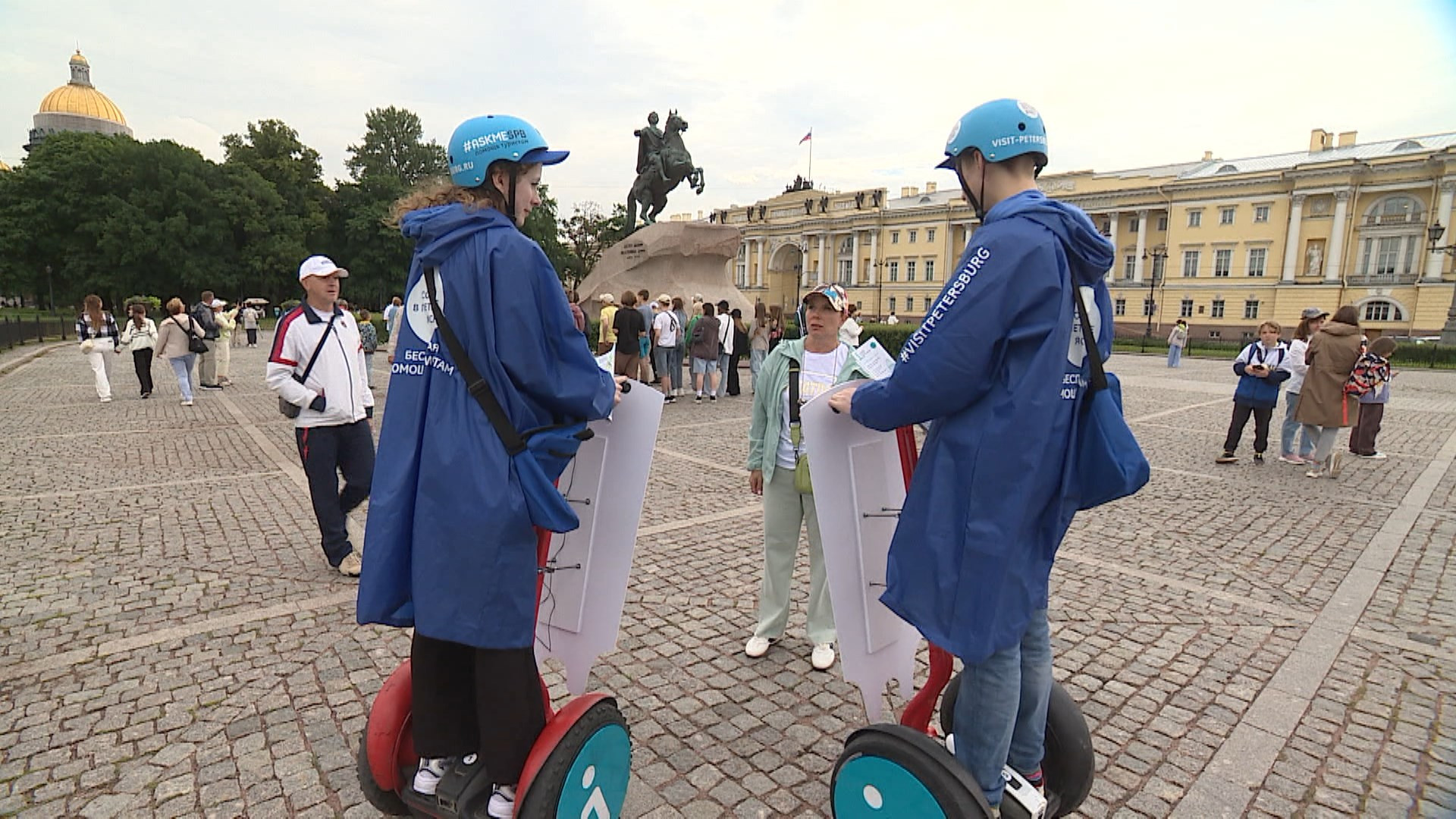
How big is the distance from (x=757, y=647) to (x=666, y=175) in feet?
62.9

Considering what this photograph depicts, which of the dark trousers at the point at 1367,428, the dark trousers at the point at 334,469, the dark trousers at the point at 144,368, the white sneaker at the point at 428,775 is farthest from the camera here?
the dark trousers at the point at 144,368

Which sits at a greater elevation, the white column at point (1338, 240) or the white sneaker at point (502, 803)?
the white column at point (1338, 240)

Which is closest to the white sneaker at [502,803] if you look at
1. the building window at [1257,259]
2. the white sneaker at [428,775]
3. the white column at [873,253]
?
the white sneaker at [428,775]

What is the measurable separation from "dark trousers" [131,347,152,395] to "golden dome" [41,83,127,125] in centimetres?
9069

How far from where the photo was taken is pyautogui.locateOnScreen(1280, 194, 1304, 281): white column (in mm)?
62125

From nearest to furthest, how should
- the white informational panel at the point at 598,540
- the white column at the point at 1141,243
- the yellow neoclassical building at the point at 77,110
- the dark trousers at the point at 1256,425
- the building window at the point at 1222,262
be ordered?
the white informational panel at the point at 598,540
the dark trousers at the point at 1256,425
the building window at the point at 1222,262
the white column at the point at 1141,243
the yellow neoclassical building at the point at 77,110

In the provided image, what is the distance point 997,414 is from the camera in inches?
74.0

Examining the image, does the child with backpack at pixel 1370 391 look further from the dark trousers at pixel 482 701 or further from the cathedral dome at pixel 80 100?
the cathedral dome at pixel 80 100

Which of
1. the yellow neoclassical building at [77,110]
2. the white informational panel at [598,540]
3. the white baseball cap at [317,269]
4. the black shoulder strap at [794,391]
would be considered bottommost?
the white informational panel at [598,540]

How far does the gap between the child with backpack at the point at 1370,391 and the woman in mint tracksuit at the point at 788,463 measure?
7917 millimetres

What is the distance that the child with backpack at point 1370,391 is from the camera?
338 inches

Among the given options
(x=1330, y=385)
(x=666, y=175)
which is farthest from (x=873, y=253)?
(x=1330, y=385)

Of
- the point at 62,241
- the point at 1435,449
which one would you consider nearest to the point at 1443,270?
the point at 1435,449

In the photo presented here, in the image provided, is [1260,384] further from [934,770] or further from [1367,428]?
[934,770]
